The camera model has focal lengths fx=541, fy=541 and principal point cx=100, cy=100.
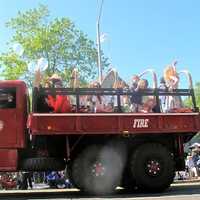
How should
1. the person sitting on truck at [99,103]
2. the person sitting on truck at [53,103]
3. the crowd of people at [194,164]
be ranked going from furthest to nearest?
the crowd of people at [194,164], the person sitting on truck at [99,103], the person sitting on truck at [53,103]

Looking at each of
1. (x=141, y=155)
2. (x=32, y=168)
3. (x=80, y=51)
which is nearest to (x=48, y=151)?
(x=32, y=168)

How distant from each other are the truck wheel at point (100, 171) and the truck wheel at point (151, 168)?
40cm

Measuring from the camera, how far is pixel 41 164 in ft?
40.2

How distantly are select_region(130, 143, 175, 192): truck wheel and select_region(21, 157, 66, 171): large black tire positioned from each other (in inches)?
67.4

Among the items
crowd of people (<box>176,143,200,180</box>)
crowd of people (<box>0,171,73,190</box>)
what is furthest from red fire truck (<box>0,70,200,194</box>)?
crowd of people (<box>176,143,200,180</box>)

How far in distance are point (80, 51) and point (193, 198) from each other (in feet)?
90.3

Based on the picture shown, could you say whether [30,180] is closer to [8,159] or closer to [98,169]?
[8,159]

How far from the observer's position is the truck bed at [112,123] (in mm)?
12023

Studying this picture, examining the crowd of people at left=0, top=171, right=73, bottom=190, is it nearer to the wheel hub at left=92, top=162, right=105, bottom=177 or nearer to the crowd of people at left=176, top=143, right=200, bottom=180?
the crowd of people at left=176, top=143, right=200, bottom=180

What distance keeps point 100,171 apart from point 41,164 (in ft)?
4.44

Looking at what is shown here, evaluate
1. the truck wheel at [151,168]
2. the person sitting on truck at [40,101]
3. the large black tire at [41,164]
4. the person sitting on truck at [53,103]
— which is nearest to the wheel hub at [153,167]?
the truck wheel at [151,168]

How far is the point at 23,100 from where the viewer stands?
12.4 meters

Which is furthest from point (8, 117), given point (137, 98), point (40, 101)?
point (137, 98)

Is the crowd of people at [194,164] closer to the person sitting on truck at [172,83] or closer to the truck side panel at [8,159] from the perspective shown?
the person sitting on truck at [172,83]
